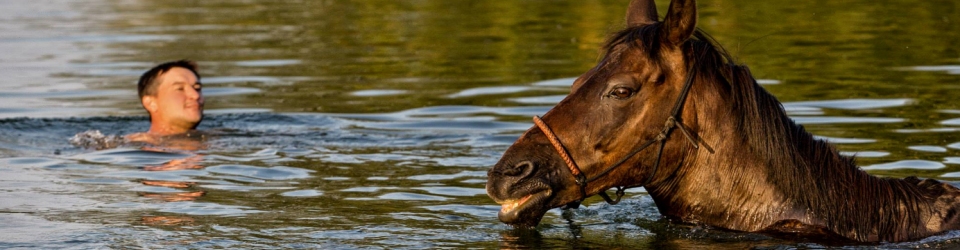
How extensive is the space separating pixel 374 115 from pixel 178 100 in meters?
1.95

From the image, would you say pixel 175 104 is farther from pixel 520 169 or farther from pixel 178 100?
pixel 520 169

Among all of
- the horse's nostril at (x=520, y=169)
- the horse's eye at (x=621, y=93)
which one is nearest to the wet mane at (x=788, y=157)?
the horse's eye at (x=621, y=93)

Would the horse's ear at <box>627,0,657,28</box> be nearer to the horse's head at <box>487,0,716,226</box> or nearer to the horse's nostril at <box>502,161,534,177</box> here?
the horse's head at <box>487,0,716,226</box>

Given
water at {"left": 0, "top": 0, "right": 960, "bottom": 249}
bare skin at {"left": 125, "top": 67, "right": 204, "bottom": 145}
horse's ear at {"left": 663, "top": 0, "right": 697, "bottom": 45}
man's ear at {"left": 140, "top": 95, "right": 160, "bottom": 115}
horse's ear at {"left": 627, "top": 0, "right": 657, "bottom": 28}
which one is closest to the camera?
horse's ear at {"left": 663, "top": 0, "right": 697, "bottom": 45}

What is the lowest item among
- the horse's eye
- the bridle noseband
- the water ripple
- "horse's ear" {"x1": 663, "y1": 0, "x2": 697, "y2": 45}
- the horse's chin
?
the horse's chin

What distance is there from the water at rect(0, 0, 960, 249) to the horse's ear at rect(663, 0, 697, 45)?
51cm

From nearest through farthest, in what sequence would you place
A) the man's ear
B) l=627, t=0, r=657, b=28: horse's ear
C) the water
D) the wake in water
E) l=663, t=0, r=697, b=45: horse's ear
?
l=663, t=0, r=697, b=45: horse's ear, l=627, t=0, r=657, b=28: horse's ear, the water, the wake in water, the man's ear

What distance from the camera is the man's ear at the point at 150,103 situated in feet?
45.1

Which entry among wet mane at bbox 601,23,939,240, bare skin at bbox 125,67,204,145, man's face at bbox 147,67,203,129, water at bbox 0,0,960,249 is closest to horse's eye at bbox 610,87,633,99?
wet mane at bbox 601,23,939,240

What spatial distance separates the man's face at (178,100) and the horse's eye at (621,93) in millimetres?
7973

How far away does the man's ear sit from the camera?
542 inches

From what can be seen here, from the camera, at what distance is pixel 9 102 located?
51.2 ft

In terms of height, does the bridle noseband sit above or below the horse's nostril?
above

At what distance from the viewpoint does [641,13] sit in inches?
257
